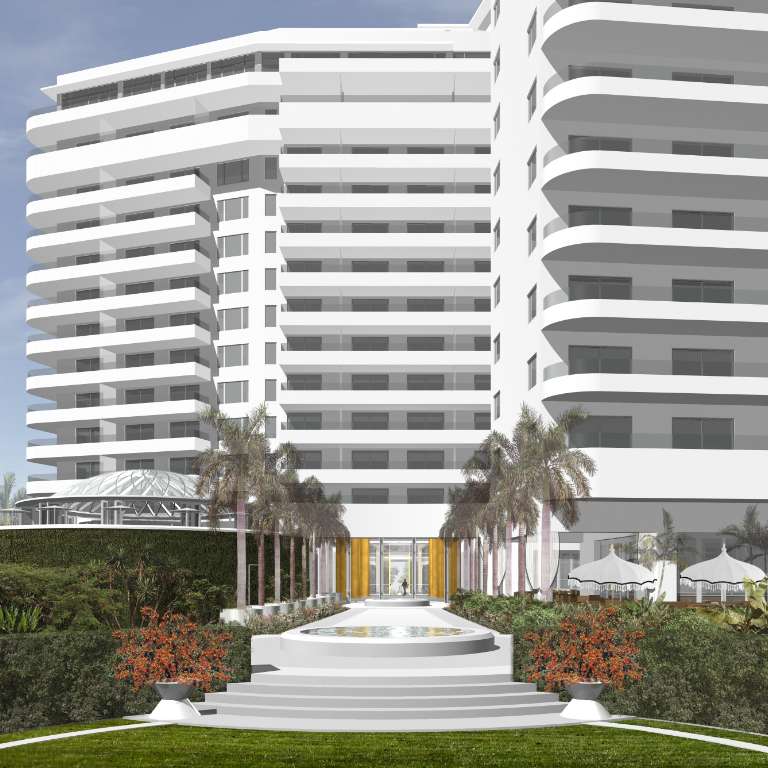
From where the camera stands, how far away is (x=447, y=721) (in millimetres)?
20094

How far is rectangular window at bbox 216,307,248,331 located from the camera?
91000mm

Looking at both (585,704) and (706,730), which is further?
(585,704)

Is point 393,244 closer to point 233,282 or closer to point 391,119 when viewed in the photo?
point 391,119

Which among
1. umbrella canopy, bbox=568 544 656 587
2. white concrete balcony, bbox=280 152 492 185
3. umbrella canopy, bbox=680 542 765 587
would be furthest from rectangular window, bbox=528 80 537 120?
umbrella canopy, bbox=680 542 765 587

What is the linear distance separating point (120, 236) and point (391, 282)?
25102mm

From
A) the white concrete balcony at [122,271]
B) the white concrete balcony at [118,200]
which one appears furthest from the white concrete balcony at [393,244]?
the white concrete balcony at [118,200]

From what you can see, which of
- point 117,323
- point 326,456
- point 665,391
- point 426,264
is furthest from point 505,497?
point 117,323

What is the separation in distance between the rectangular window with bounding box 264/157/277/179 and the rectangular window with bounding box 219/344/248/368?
580 inches

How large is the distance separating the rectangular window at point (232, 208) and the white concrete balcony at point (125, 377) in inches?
509

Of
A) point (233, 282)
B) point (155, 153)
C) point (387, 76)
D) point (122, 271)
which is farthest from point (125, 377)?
point (387, 76)

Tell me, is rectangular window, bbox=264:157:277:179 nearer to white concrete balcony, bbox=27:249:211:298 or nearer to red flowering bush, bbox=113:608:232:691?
white concrete balcony, bbox=27:249:211:298

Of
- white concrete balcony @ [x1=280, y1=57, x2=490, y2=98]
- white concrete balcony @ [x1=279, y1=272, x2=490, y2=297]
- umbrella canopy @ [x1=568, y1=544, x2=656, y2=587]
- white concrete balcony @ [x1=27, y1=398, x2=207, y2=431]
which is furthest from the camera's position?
white concrete balcony @ [x1=27, y1=398, x2=207, y2=431]

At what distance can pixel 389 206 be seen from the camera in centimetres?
8606

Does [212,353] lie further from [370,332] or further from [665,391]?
[665,391]
